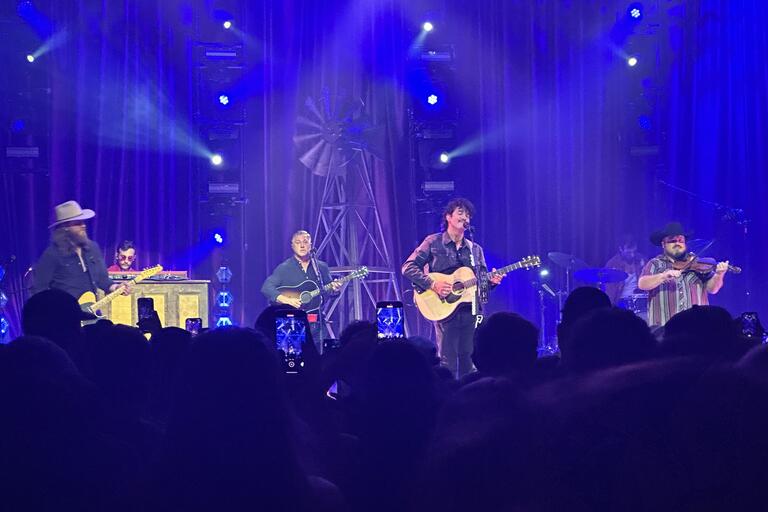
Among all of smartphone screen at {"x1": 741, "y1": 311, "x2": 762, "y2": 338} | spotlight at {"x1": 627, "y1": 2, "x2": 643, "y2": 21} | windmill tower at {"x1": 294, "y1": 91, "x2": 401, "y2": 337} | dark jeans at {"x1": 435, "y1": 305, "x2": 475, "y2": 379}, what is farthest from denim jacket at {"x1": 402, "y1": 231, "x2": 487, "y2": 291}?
spotlight at {"x1": 627, "y1": 2, "x2": 643, "y2": 21}

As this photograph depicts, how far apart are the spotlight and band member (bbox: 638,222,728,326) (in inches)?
212

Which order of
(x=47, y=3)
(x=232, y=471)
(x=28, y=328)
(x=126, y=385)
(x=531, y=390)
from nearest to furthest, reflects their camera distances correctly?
(x=232, y=471) → (x=531, y=390) → (x=126, y=385) → (x=28, y=328) → (x=47, y=3)

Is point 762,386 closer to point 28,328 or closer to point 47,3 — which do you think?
point 28,328

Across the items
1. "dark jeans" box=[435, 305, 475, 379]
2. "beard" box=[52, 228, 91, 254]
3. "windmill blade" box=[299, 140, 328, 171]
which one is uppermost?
"windmill blade" box=[299, 140, 328, 171]

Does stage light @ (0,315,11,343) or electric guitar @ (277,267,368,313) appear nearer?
electric guitar @ (277,267,368,313)

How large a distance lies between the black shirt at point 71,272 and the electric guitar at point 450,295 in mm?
3092

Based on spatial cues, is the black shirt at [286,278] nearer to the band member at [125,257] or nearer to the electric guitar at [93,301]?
the electric guitar at [93,301]

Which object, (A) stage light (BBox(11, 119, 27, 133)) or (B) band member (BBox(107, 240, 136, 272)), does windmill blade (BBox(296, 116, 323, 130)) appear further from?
(A) stage light (BBox(11, 119, 27, 133))

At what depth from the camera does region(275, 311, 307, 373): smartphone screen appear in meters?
3.34

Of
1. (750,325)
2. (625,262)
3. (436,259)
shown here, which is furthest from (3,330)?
(750,325)

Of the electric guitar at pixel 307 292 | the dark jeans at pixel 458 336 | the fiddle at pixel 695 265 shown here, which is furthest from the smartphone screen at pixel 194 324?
the fiddle at pixel 695 265

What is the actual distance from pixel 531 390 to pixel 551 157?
11967 millimetres

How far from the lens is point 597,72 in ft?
45.9

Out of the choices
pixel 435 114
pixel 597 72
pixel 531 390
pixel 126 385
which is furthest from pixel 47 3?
pixel 531 390
